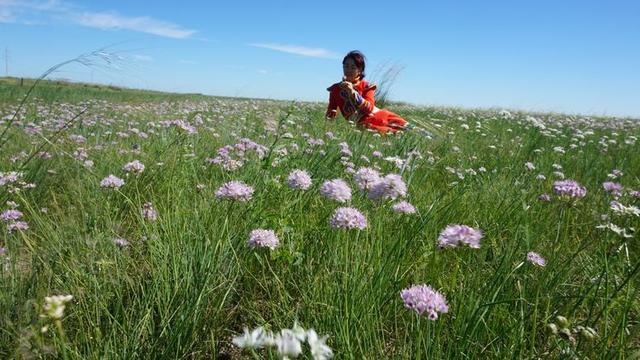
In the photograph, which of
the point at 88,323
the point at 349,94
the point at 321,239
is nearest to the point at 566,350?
the point at 321,239

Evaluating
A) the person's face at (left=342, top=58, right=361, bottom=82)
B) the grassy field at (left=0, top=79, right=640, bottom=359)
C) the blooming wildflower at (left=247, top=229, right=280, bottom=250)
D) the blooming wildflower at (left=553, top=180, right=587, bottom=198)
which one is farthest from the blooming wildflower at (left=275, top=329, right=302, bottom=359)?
the person's face at (left=342, top=58, right=361, bottom=82)

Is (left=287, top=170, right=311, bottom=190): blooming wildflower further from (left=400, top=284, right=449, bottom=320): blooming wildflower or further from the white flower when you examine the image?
the white flower

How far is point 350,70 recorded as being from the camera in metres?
8.84

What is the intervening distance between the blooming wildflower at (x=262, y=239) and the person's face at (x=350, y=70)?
7151 millimetres

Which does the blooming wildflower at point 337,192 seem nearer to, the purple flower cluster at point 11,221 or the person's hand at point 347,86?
the purple flower cluster at point 11,221

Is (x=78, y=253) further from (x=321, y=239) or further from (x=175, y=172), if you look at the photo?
(x=175, y=172)

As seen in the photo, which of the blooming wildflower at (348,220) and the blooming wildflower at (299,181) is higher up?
the blooming wildflower at (299,181)

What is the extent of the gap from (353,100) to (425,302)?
7149 millimetres

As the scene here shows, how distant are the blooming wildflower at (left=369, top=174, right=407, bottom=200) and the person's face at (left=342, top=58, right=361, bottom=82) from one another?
705 centimetres

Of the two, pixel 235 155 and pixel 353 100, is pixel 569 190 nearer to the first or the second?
pixel 235 155

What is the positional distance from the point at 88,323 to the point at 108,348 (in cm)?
28

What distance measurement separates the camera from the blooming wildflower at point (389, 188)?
2012 mm

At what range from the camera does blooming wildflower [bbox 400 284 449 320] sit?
55.2 inches

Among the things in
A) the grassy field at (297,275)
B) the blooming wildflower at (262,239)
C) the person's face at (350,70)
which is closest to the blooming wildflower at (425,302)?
the grassy field at (297,275)
